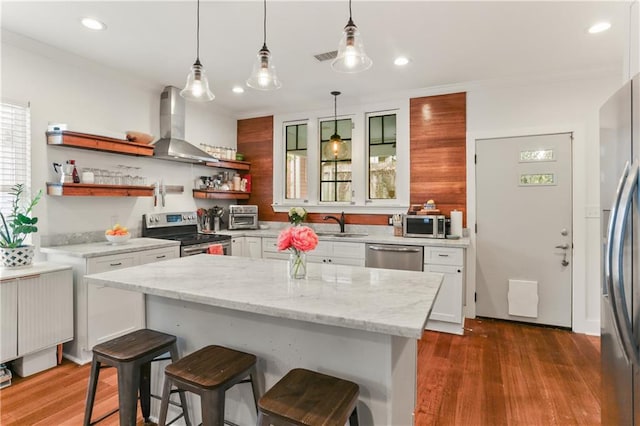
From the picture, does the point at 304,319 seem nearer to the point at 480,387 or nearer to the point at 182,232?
the point at 480,387

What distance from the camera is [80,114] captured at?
3418 millimetres

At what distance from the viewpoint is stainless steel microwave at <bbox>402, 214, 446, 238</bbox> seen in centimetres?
389

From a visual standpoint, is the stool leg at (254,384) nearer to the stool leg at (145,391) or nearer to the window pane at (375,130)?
the stool leg at (145,391)

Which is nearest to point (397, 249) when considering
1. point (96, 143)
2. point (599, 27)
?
point (599, 27)

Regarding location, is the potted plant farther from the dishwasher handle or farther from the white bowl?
the dishwasher handle

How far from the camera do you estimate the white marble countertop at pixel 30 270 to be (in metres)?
2.53

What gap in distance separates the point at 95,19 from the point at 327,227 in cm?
341

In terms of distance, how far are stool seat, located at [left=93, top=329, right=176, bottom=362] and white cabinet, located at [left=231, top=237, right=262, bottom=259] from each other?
2.69 metres

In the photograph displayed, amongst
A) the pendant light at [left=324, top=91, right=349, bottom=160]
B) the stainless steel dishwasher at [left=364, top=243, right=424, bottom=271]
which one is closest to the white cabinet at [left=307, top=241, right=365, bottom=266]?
the stainless steel dishwasher at [left=364, top=243, right=424, bottom=271]

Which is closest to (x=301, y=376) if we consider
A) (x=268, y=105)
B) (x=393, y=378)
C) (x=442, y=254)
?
(x=393, y=378)

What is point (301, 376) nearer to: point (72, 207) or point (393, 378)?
point (393, 378)

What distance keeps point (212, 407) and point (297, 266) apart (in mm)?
763

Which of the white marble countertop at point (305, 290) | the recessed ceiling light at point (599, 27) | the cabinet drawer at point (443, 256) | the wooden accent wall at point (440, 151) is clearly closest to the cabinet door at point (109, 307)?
the white marble countertop at point (305, 290)

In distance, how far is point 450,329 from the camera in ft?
12.0
